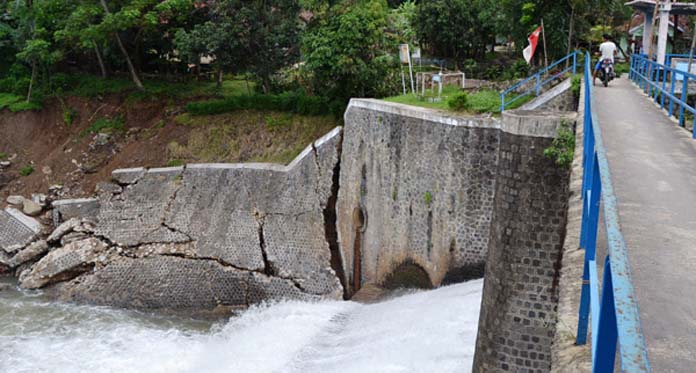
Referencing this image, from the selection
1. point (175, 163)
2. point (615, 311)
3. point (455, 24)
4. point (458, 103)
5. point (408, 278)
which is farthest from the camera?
point (455, 24)

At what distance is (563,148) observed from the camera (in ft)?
29.8

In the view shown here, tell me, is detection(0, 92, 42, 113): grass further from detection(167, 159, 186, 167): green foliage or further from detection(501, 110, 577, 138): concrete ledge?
detection(501, 110, 577, 138): concrete ledge

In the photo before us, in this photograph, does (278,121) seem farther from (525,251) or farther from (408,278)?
(525,251)

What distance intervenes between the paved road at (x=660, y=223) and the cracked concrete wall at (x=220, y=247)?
966 centimetres

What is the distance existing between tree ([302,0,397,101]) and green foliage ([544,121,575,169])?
11067 millimetres

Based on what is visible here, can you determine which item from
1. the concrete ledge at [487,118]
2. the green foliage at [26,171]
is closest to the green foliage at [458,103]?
the concrete ledge at [487,118]

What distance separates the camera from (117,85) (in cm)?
2572

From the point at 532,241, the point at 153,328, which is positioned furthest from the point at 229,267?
the point at 532,241

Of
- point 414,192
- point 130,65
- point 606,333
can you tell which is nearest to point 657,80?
point 414,192

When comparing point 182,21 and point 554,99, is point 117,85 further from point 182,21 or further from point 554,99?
point 554,99

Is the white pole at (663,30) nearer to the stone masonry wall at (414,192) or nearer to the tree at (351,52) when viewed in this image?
the stone masonry wall at (414,192)

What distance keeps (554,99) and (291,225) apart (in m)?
7.66

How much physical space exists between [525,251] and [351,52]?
11.6 meters

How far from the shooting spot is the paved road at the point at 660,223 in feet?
10.6
